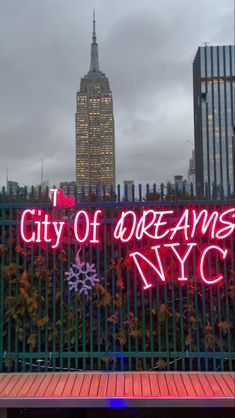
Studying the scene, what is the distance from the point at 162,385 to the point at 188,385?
1.09 ft

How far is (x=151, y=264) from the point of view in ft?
19.9

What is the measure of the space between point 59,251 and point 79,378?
1791mm

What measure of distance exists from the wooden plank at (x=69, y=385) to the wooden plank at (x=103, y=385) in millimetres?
372

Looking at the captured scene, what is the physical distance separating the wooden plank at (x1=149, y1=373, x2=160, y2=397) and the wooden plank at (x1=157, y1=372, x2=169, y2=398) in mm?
39

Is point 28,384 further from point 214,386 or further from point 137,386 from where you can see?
point 214,386

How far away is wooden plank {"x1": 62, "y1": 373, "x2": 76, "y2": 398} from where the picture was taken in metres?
5.16

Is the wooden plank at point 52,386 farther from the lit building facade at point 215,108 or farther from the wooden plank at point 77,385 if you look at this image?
the lit building facade at point 215,108

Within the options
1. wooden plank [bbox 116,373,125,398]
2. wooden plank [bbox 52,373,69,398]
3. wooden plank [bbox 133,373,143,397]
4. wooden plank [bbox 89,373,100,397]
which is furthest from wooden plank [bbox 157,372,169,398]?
wooden plank [bbox 52,373,69,398]

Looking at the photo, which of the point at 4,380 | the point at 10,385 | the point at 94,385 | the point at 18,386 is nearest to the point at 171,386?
the point at 94,385

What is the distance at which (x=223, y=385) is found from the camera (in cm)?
542

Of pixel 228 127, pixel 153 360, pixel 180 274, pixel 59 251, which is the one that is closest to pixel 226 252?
pixel 180 274

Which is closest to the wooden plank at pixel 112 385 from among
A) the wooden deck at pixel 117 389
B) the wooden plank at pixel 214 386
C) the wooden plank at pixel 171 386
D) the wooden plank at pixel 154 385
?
the wooden deck at pixel 117 389

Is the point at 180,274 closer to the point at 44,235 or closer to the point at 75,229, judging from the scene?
the point at 75,229

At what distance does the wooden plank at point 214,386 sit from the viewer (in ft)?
16.8
